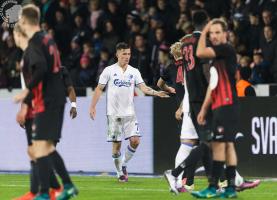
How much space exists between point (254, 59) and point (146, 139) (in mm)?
2702

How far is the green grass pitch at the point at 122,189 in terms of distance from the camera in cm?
1377

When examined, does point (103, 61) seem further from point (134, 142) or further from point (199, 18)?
point (199, 18)

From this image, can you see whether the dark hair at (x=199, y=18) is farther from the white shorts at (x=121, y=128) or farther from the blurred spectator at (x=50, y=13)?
the blurred spectator at (x=50, y=13)

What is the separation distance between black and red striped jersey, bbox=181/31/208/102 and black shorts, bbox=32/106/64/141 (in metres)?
2.68

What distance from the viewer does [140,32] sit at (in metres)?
22.7

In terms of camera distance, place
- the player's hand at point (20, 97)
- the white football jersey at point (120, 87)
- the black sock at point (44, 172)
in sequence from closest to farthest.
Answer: the player's hand at point (20, 97)
the black sock at point (44, 172)
the white football jersey at point (120, 87)

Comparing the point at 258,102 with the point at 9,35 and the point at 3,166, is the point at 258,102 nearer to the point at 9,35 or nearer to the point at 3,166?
the point at 3,166

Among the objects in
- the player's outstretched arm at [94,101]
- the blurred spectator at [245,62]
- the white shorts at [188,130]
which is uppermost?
the blurred spectator at [245,62]

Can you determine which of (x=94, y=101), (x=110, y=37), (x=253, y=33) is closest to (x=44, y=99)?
(x=94, y=101)

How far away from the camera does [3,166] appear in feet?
66.6

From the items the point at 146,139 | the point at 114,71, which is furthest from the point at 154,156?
the point at 114,71

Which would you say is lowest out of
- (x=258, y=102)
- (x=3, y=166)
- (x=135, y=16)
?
(x=3, y=166)

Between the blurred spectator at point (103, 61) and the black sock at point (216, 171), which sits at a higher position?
the blurred spectator at point (103, 61)

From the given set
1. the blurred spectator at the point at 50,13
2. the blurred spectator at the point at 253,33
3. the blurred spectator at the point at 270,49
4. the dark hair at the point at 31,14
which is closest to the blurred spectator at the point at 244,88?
the blurred spectator at the point at 270,49
